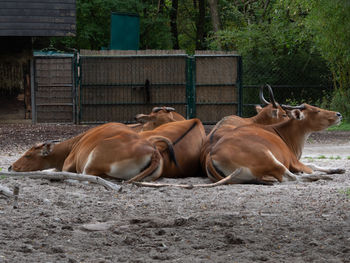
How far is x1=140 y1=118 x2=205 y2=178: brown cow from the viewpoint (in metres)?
7.31

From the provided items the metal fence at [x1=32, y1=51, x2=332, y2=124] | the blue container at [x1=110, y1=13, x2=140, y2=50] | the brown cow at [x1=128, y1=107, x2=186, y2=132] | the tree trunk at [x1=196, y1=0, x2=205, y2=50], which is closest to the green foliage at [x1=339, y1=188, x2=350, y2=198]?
the brown cow at [x1=128, y1=107, x2=186, y2=132]

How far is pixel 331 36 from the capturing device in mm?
10703

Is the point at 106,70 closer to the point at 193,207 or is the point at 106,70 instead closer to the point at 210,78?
the point at 210,78

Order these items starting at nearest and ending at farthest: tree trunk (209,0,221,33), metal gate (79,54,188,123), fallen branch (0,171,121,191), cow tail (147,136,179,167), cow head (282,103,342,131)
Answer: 1. fallen branch (0,171,121,191)
2. cow tail (147,136,179,167)
3. cow head (282,103,342,131)
4. metal gate (79,54,188,123)
5. tree trunk (209,0,221,33)

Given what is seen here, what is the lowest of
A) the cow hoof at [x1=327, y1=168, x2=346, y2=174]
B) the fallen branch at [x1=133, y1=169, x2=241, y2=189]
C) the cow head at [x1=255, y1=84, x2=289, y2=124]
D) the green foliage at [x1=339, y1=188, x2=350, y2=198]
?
the cow hoof at [x1=327, y1=168, x2=346, y2=174]

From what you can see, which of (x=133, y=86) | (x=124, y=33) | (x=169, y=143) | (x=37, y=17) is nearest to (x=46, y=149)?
(x=169, y=143)

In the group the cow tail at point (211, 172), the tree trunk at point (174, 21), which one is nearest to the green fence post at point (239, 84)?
the cow tail at point (211, 172)

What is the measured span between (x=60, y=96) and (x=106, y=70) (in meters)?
1.52

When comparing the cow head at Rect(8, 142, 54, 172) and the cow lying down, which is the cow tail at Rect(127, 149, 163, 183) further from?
the cow head at Rect(8, 142, 54, 172)

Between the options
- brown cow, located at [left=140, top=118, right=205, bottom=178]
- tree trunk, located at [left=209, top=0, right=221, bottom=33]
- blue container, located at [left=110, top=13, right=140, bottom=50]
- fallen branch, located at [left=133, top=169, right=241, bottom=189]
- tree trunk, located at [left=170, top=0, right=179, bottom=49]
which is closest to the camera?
fallen branch, located at [left=133, top=169, right=241, bottom=189]

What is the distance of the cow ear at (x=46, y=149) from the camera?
7.56m

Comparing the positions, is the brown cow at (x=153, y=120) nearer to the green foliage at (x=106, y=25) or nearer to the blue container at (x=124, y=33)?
the blue container at (x=124, y=33)

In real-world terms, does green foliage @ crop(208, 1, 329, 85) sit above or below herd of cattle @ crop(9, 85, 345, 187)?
above

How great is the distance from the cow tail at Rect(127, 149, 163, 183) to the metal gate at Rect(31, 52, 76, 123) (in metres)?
11.8
